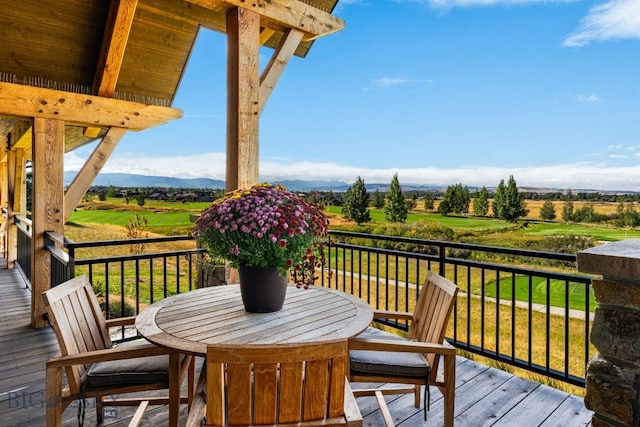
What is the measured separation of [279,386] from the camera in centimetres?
114

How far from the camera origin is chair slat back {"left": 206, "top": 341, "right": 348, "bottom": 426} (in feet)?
3.51

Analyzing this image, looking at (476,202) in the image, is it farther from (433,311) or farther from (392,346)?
(392,346)

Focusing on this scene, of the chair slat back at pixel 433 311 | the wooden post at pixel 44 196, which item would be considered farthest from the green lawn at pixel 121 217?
the chair slat back at pixel 433 311

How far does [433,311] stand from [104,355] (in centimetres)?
161

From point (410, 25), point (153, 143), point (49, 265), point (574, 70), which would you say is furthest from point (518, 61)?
point (153, 143)

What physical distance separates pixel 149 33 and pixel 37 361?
3706 mm

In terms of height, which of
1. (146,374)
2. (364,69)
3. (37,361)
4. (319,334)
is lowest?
(37,361)

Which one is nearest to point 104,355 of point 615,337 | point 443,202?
point 615,337

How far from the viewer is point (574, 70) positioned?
333 inches

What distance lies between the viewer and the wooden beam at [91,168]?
14.2 feet

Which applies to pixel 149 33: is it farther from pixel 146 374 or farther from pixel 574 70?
pixel 574 70

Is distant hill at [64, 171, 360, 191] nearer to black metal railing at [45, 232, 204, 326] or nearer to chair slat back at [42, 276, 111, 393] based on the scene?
black metal railing at [45, 232, 204, 326]

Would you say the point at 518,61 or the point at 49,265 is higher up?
the point at 518,61

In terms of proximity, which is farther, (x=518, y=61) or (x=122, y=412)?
(x=518, y=61)
